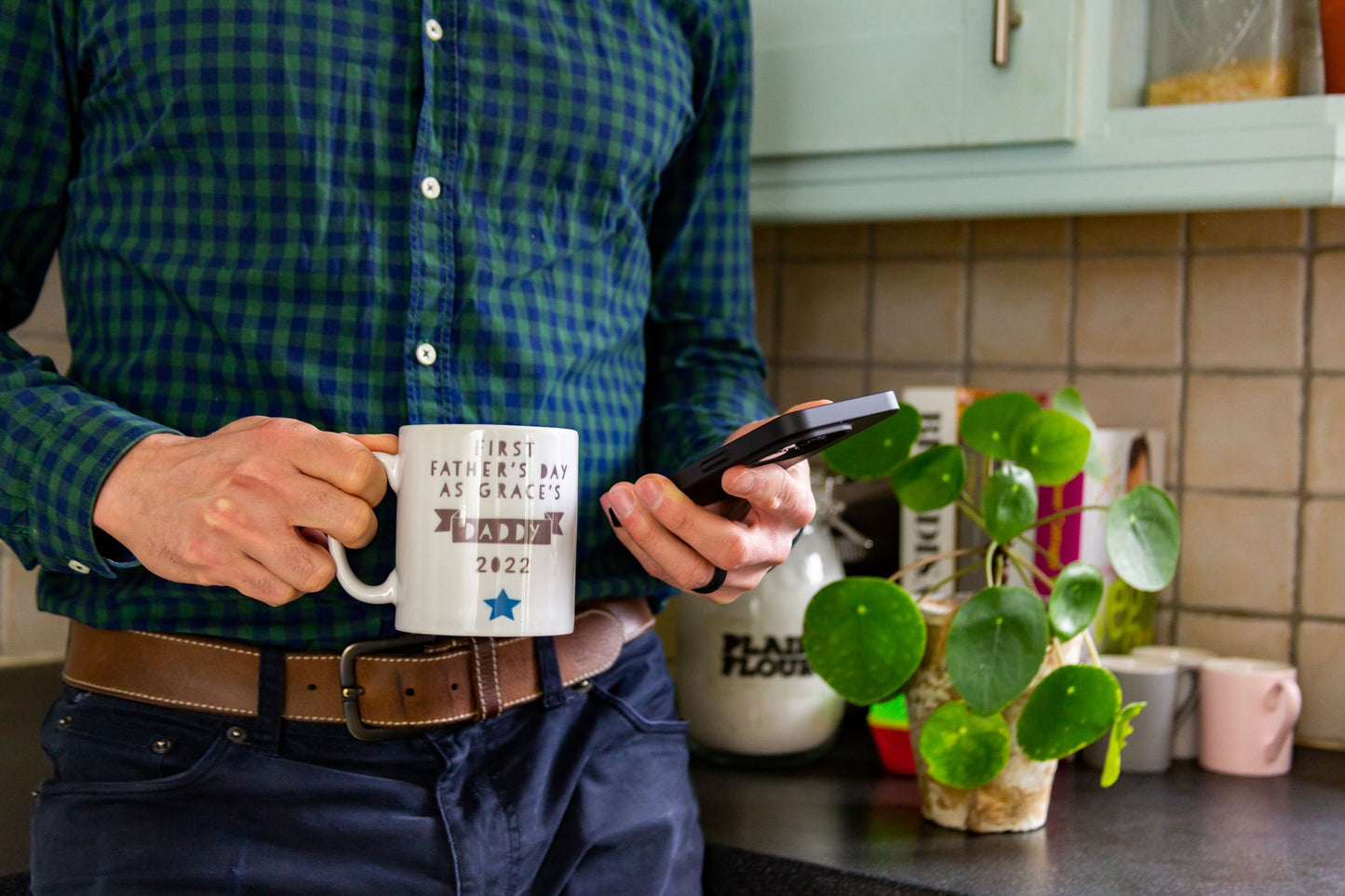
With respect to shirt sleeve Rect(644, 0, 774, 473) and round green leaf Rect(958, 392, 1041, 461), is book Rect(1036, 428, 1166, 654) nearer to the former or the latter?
round green leaf Rect(958, 392, 1041, 461)

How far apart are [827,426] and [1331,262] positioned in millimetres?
826

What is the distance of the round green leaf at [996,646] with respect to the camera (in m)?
0.83

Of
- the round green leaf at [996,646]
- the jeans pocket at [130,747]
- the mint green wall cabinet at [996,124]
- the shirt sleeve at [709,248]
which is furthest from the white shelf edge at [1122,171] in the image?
the jeans pocket at [130,747]

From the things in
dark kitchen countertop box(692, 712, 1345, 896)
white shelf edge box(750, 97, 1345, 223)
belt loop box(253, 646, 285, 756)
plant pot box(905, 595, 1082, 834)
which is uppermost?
white shelf edge box(750, 97, 1345, 223)

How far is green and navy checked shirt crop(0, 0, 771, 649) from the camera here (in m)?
0.70

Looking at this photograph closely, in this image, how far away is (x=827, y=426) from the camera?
57cm

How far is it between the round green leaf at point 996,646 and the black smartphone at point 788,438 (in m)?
0.28

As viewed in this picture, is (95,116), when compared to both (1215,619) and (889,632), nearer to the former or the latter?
(889,632)

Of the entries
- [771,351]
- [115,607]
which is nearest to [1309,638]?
[771,351]

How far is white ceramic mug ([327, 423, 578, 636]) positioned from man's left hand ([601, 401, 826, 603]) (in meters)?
0.06

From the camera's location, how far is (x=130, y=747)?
26.6 inches

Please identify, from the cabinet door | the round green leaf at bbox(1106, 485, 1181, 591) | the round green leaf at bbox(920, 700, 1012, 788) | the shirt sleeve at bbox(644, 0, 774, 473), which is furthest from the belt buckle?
the cabinet door

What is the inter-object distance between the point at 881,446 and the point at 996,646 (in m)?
0.18

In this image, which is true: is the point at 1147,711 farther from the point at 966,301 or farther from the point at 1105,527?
the point at 966,301
